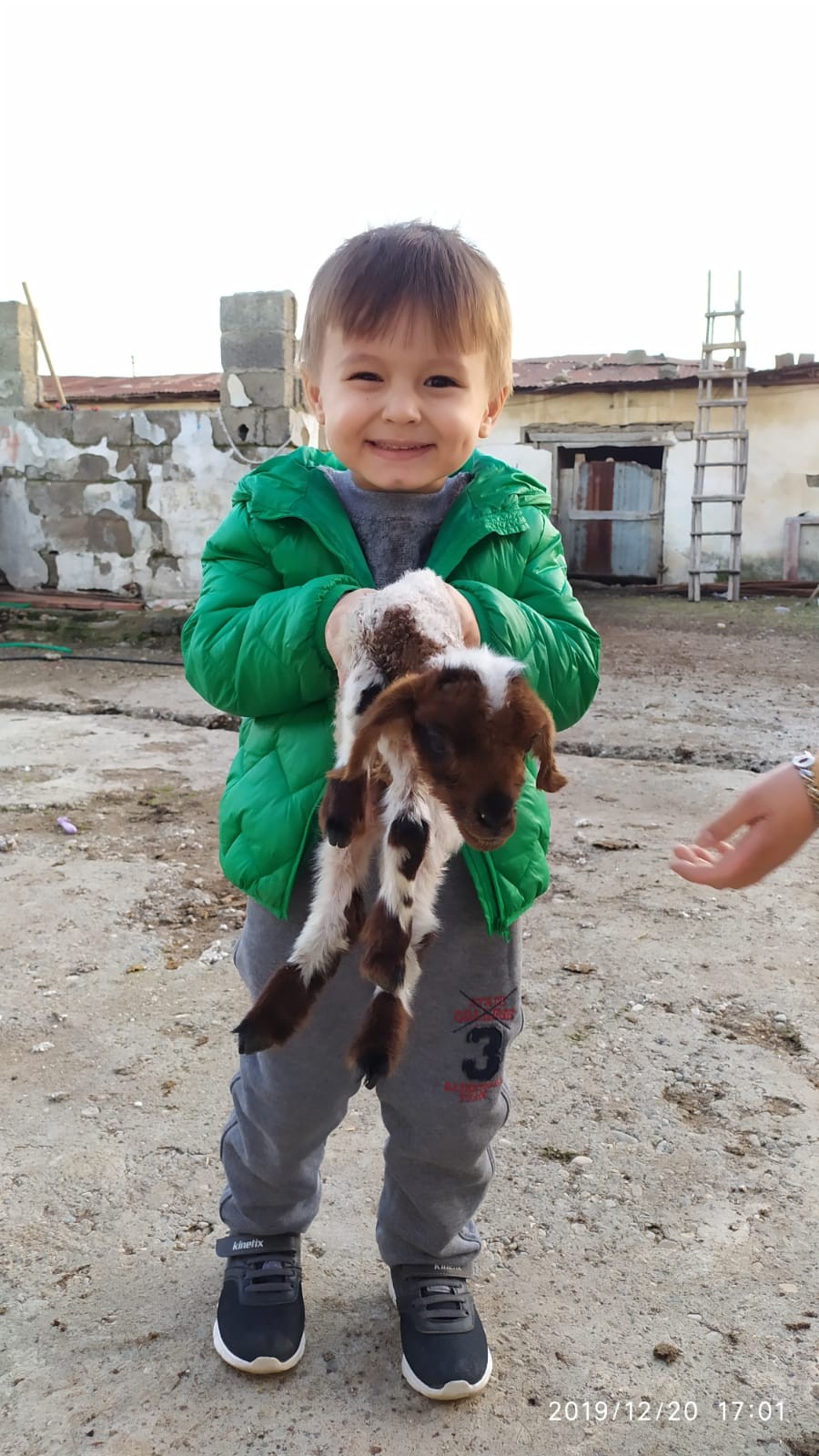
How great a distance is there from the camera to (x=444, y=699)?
105 cm

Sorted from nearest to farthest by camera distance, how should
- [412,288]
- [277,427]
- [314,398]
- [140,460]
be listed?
[412,288], [314,398], [277,427], [140,460]

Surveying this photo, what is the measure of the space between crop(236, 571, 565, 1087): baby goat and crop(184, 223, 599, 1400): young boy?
19 centimetres

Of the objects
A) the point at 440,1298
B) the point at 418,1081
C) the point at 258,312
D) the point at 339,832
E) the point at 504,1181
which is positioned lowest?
the point at 504,1181

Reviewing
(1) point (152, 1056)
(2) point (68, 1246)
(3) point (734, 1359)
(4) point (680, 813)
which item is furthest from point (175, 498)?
(3) point (734, 1359)

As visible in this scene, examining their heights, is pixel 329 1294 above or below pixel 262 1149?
below

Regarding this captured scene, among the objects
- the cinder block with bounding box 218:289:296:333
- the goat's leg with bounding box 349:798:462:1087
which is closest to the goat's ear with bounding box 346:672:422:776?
the goat's leg with bounding box 349:798:462:1087

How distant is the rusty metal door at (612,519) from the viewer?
1505cm

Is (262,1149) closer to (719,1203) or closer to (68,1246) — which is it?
(68,1246)

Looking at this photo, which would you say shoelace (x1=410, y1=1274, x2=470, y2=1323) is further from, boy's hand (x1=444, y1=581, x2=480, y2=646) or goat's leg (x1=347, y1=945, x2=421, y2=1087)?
boy's hand (x1=444, y1=581, x2=480, y2=646)

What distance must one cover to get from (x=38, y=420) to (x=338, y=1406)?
966 centimetres

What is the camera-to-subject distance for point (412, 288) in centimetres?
142

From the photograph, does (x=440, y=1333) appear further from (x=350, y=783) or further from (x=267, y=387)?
(x=267, y=387)
